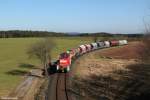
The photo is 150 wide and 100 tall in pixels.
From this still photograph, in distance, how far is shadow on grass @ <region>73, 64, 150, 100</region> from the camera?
120 feet

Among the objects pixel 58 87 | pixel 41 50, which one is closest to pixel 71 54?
pixel 41 50

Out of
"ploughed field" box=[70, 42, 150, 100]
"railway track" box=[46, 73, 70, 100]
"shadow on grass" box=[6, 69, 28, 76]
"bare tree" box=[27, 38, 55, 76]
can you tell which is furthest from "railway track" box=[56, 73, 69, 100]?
"shadow on grass" box=[6, 69, 28, 76]

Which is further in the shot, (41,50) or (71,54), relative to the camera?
(71,54)

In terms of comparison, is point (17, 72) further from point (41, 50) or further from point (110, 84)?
point (110, 84)

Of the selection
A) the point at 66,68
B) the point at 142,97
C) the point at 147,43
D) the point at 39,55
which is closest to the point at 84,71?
the point at 66,68

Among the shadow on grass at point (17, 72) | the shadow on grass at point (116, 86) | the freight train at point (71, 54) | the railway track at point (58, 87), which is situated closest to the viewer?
the railway track at point (58, 87)

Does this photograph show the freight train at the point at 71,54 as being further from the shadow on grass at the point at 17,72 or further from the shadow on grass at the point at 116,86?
the shadow on grass at the point at 17,72

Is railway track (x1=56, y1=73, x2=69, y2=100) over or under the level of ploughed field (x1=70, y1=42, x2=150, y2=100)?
over

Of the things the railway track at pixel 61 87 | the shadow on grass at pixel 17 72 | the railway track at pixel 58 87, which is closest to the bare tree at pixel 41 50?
the shadow on grass at pixel 17 72

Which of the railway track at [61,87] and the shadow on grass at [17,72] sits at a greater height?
the railway track at [61,87]

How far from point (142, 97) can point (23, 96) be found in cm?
1123

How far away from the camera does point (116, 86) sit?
42.3 m

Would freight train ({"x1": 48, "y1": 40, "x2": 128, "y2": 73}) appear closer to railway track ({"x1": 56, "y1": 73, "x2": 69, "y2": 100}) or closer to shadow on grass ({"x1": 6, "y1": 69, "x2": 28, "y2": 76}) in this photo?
railway track ({"x1": 56, "y1": 73, "x2": 69, "y2": 100})

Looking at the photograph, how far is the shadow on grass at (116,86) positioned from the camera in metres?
36.5
